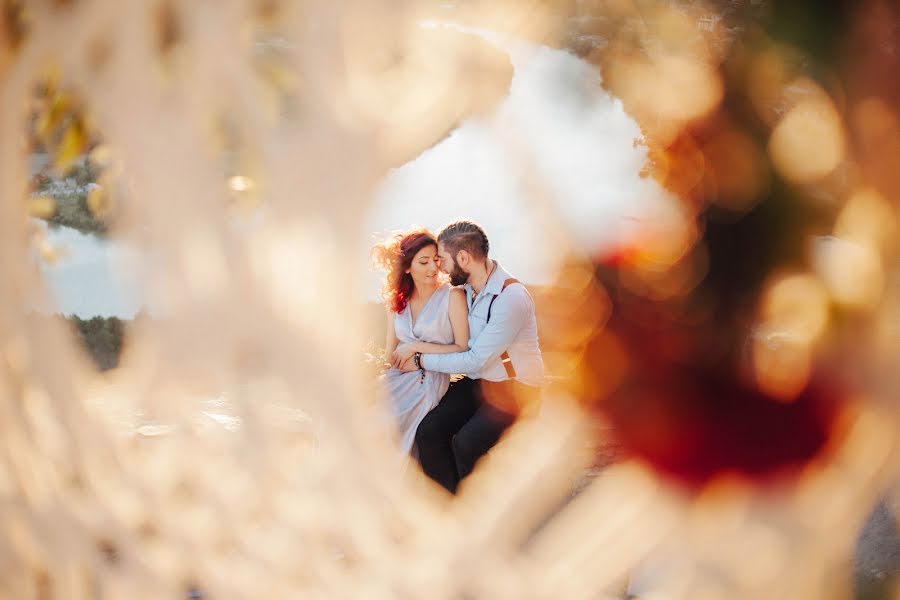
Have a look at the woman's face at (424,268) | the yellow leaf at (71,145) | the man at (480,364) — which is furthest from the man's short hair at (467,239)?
the yellow leaf at (71,145)

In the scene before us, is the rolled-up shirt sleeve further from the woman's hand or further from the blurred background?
the blurred background

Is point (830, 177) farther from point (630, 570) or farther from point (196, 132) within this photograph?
point (196, 132)

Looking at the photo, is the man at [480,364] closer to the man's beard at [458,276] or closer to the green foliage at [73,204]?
the man's beard at [458,276]

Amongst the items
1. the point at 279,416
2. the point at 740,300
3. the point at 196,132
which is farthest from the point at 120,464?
the point at 740,300

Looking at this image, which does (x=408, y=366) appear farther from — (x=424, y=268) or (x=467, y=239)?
(x=467, y=239)

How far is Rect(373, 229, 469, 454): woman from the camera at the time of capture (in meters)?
3.62

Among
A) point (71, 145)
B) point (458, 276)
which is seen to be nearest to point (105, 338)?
point (458, 276)

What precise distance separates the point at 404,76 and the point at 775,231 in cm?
45

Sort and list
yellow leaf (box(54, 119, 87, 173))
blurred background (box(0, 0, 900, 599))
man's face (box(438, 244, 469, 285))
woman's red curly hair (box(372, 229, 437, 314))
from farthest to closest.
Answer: woman's red curly hair (box(372, 229, 437, 314)) < man's face (box(438, 244, 469, 285)) < yellow leaf (box(54, 119, 87, 173)) < blurred background (box(0, 0, 900, 599))

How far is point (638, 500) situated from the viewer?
0.97 m

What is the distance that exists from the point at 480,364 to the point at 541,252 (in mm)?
2210

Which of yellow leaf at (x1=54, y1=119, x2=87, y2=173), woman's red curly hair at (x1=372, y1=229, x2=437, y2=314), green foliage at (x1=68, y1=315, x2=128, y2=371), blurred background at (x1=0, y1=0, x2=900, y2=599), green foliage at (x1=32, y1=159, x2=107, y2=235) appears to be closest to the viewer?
blurred background at (x1=0, y1=0, x2=900, y2=599)

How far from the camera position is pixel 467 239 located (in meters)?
3.55

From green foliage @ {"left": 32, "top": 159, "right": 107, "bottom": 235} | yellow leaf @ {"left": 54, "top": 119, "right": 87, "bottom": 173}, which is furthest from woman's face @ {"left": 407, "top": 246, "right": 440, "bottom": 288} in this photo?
green foliage @ {"left": 32, "top": 159, "right": 107, "bottom": 235}
